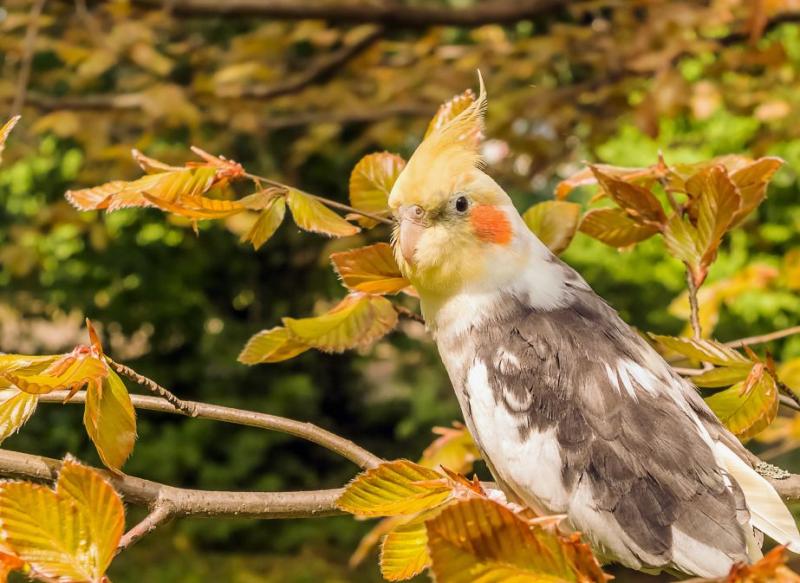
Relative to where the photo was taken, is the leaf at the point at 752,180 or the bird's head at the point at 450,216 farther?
the leaf at the point at 752,180

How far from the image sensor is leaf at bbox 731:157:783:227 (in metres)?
1.36

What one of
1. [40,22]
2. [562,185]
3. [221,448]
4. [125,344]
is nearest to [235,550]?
[221,448]

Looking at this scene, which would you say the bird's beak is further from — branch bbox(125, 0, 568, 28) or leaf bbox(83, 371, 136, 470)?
branch bbox(125, 0, 568, 28)

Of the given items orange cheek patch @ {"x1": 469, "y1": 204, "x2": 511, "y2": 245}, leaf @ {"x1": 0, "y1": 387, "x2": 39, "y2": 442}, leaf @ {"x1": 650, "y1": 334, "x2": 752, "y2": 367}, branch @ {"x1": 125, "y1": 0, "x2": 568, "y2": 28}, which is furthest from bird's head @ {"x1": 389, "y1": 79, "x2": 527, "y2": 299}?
branch @ {"x1": 125, "y1": 0, "x2": 568, "y2": 28}

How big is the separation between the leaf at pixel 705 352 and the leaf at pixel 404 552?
442mm

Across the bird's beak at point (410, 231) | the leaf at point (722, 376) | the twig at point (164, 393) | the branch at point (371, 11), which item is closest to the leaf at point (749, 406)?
the leaf at point (722, 376)

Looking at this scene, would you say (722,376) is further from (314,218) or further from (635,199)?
(314,218)

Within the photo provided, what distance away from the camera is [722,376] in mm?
1221

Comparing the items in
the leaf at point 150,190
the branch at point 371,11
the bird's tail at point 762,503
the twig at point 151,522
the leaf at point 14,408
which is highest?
the leaf at point 150,190

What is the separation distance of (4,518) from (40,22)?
276cm

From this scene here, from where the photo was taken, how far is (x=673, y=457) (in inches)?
42.0

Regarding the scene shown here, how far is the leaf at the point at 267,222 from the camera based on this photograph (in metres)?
1.25

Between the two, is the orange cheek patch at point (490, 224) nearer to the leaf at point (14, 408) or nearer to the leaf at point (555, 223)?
the leaf at point (555, 223)

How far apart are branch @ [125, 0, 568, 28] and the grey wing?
2301mm
